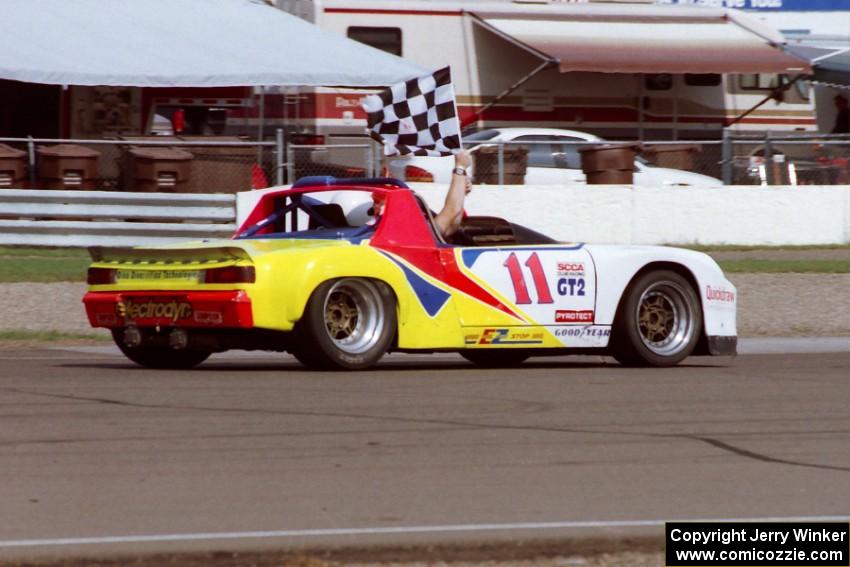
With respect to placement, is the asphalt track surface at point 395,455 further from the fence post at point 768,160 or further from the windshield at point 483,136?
the windshield at point 483,136

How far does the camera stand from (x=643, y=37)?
26.1 m

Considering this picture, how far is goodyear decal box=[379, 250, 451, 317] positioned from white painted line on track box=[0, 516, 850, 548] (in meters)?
4.36

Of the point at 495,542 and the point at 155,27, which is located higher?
the point at 155,27

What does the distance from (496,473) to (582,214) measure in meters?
14.8

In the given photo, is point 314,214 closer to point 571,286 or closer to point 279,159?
point 571,286

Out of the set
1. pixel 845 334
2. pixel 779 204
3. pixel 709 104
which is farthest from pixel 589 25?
pixel 845 334

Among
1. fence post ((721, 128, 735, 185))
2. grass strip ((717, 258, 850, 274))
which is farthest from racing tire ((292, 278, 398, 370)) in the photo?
fence post ((721, 128, 735, 185))

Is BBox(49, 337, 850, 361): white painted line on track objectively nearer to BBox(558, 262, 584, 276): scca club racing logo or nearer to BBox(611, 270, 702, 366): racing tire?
BBox(611, 270, 702, 366): racing tire

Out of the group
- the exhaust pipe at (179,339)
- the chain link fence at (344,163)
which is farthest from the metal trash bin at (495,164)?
the exhaust pipe at (179,339)

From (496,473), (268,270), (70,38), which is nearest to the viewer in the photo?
(496,473)

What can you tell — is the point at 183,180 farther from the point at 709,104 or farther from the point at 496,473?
the point at 496,473

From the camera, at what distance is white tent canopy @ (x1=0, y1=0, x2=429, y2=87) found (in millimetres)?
22359

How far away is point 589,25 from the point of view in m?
26.1

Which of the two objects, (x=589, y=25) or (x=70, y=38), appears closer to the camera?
(x=70, y=38)
